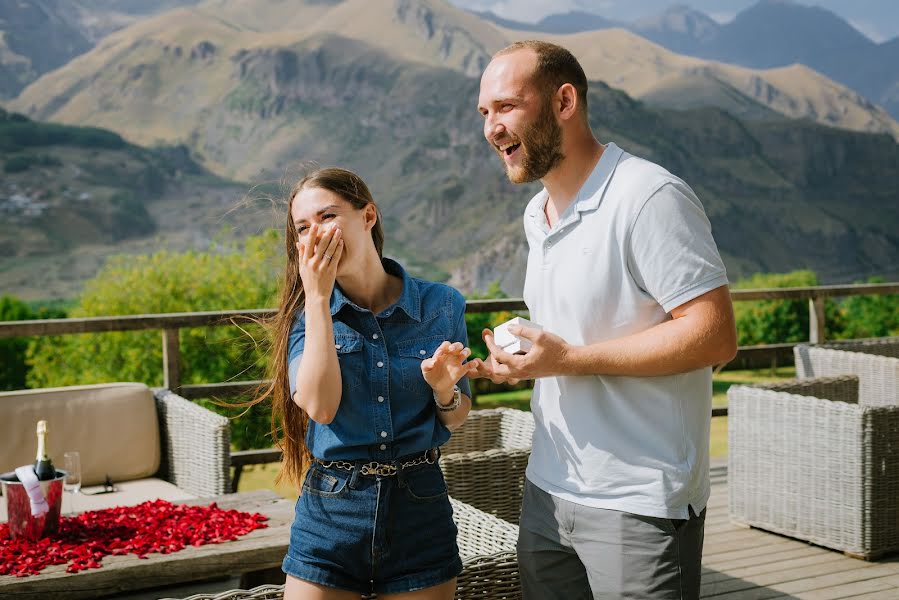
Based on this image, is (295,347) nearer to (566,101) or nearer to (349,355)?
(349,355)

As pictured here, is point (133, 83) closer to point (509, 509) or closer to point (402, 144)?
point (402, 144)

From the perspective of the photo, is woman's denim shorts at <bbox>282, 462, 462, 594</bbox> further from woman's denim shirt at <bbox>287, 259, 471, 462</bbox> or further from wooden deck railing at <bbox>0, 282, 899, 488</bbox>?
wooden deck railing at <bbox>0, 282, 899, 488</bbox>

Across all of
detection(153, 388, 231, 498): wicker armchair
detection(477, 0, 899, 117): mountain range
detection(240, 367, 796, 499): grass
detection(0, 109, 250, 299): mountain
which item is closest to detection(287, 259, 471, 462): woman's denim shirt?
detection(153, 388, 231, 498): wicker armchair

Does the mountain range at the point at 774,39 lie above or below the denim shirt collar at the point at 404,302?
above

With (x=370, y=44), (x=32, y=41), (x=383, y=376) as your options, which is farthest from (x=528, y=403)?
(x=32, y=41)

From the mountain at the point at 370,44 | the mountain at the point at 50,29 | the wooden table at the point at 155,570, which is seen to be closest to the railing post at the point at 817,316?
the wooden table at the point at 155,570

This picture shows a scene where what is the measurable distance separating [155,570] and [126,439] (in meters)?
1.33

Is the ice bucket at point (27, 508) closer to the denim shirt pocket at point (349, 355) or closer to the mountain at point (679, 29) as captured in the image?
the denim shirt pocket at point (349, 355)

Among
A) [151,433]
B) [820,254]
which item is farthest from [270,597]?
[820,254]

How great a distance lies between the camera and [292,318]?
1512mm

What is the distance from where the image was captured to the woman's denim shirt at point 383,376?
143 cm

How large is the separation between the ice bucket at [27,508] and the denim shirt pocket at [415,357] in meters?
1.37

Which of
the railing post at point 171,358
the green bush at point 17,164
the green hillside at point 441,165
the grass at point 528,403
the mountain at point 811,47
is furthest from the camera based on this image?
the mountain at point 811,47

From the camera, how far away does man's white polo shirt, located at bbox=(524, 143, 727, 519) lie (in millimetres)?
1245
